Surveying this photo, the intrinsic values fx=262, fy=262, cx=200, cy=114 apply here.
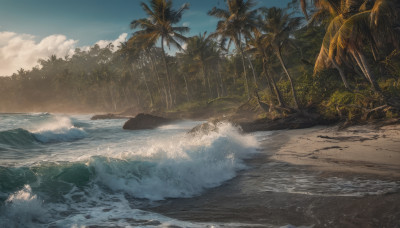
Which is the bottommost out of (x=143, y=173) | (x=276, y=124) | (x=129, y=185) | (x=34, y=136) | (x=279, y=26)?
(x=129, y=185)

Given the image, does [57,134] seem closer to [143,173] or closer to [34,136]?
[34,136]

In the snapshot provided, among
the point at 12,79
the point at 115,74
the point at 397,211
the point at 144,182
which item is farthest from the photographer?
the point at 12,79

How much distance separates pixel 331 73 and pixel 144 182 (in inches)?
553

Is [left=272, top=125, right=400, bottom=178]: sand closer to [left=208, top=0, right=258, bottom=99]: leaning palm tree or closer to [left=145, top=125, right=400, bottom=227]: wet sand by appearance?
[left=145, top=125, right=400, bottom=227]: wet sand

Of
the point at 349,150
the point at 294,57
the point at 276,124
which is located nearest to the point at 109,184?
the point at 349,150

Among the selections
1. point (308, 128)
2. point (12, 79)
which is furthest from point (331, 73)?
point (12, 79)

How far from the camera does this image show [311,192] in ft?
15.2

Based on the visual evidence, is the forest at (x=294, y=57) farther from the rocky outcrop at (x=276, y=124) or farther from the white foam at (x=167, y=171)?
the white foam at (x=167, y=171)

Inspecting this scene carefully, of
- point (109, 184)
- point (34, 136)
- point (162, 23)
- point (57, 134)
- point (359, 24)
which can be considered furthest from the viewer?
point (162, 23)

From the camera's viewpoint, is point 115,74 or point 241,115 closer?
point 241,115

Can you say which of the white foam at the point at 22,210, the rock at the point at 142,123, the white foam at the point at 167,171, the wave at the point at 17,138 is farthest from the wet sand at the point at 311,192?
the rock at the point at 142,123

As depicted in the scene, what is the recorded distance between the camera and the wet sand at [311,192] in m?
3.71

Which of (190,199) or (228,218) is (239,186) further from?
(228,218)

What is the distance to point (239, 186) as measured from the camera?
5492mm
